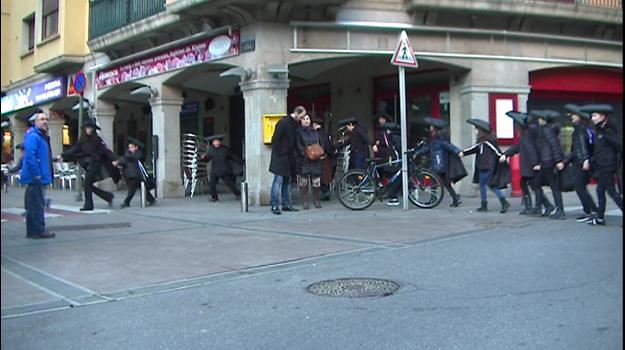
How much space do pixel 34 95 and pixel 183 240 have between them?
234 inches

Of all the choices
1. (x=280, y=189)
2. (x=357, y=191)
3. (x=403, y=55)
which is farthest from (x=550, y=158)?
(x=280, y=189)

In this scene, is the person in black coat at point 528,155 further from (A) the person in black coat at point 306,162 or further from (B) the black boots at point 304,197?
(B) the black boots at point 304,197

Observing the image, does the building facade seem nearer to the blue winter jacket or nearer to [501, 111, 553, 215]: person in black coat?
[501, 111, 553, 215]: person in black coat

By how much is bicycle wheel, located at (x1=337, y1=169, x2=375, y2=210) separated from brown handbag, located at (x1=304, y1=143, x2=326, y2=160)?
59cm

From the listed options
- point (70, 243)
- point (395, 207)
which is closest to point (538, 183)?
point (395, 207)

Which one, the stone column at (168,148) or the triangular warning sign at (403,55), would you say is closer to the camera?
the triangular warning sign at (403,55)

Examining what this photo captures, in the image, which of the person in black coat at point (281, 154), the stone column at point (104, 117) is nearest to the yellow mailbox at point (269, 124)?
the person in black coat at point (281, 154)

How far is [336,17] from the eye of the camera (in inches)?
509

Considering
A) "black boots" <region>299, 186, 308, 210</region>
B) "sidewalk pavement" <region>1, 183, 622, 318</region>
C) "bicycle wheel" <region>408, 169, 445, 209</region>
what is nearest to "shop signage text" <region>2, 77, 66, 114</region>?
"sidewalk pavement" <region>1, 183, 622, 318</region>

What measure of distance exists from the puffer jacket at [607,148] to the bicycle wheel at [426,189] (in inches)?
122

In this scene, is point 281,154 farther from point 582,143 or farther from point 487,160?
point 582,143

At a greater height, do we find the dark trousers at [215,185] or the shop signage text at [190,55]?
the shop signage text at [190,55]

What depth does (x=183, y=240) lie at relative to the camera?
332 inches

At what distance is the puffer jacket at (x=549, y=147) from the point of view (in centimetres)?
1005
